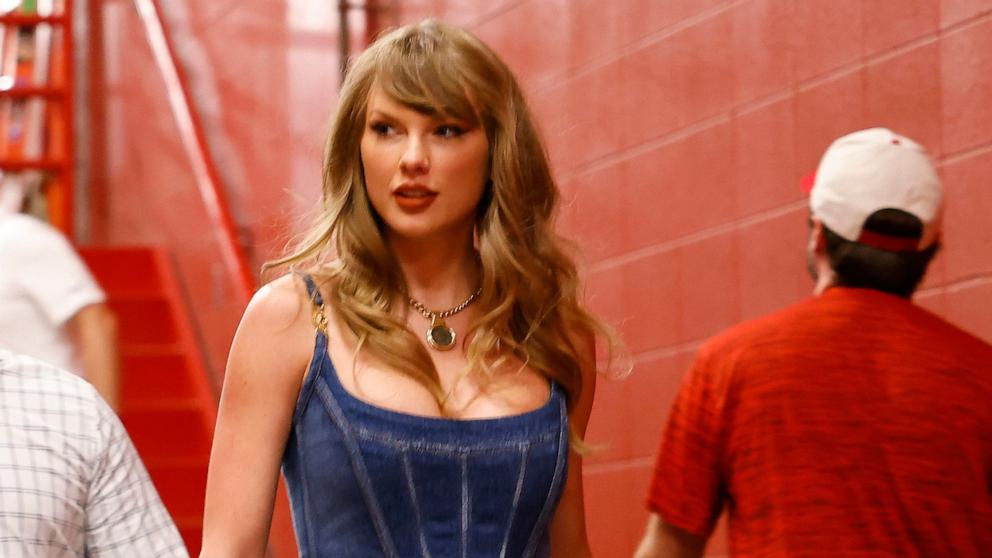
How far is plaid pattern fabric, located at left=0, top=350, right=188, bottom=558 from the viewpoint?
6.29 ft

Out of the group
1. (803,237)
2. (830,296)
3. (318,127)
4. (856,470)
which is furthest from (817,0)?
(318,127)

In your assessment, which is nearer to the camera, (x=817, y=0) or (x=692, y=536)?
(x=692, y=536)

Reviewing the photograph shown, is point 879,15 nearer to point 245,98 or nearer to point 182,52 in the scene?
point 245,98

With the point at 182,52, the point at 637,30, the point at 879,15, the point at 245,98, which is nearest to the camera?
the point at 879,15

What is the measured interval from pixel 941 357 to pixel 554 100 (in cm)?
231

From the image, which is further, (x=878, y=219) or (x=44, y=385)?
(x=878, y=219)

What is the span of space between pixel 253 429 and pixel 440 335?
276 mm

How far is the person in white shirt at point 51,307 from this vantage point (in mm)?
3674

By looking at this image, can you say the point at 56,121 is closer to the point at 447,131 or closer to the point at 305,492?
the point at 447,131

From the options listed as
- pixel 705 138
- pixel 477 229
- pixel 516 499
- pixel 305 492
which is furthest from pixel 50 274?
pixel 516 499

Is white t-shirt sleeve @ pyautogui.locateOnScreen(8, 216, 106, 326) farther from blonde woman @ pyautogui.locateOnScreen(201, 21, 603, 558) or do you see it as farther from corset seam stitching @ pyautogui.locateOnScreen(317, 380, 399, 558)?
corset seam stitching @ pyautogui.locateOnScreen(317, 380, 399, 558)

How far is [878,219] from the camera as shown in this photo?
2.39 meters

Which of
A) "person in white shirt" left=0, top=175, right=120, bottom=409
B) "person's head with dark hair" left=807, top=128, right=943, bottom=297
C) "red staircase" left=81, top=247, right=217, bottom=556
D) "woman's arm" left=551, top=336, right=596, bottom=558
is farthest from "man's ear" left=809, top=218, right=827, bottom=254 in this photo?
"red staircase" left=81, top=247, right=217, bottom=556

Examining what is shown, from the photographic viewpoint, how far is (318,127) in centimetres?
612
